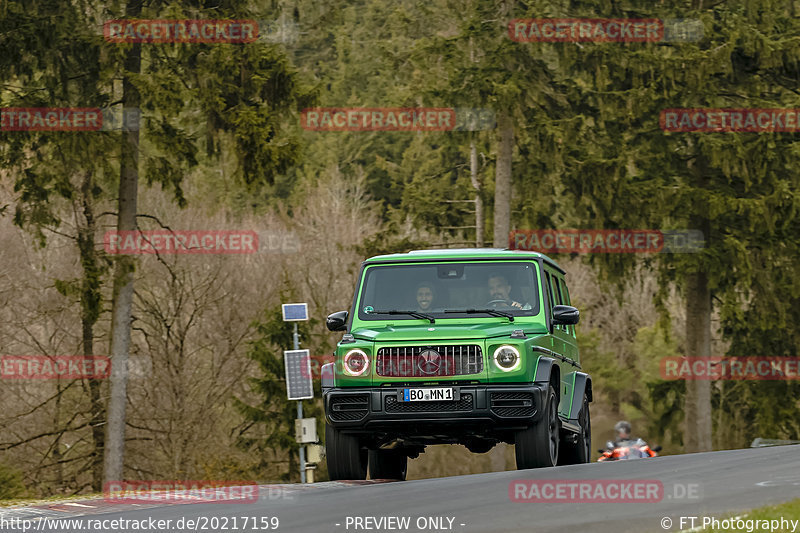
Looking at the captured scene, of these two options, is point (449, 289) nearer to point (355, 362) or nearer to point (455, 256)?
point (455, 256)

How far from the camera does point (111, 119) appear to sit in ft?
85.6

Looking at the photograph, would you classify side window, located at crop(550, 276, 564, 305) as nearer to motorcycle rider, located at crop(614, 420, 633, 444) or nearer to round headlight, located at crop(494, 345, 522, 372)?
round headlight, located at crop(494, 345, 522, 372)

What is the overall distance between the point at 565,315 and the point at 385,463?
304 cm

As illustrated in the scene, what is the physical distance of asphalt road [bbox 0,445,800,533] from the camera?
29.8ft

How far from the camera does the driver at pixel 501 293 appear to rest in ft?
45.4

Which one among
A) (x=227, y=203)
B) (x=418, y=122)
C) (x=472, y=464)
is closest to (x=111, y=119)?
(x=418, y=122)

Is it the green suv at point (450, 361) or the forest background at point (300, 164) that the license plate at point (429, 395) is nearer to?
the green suv at point (450, 361)

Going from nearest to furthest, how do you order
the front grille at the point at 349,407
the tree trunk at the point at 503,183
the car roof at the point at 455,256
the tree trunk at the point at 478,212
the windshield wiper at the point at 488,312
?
the front grille at the point at 349,407
the windshield wiper at the point at 488,312
the car roof at the point at 455,256
the tree trunk at the point at 503,183
the tree trunk at the point at 478,212

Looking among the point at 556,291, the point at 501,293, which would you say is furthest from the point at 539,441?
the point at 556,291

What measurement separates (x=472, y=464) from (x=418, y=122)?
49.6 ft

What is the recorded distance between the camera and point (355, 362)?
1286 centimetres

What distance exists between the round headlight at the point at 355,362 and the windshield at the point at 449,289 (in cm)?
90

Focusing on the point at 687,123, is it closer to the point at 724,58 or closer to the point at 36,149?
the point at 724,58

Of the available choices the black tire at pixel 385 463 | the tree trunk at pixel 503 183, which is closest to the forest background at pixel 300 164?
the tree trunk at pixel 503 183
